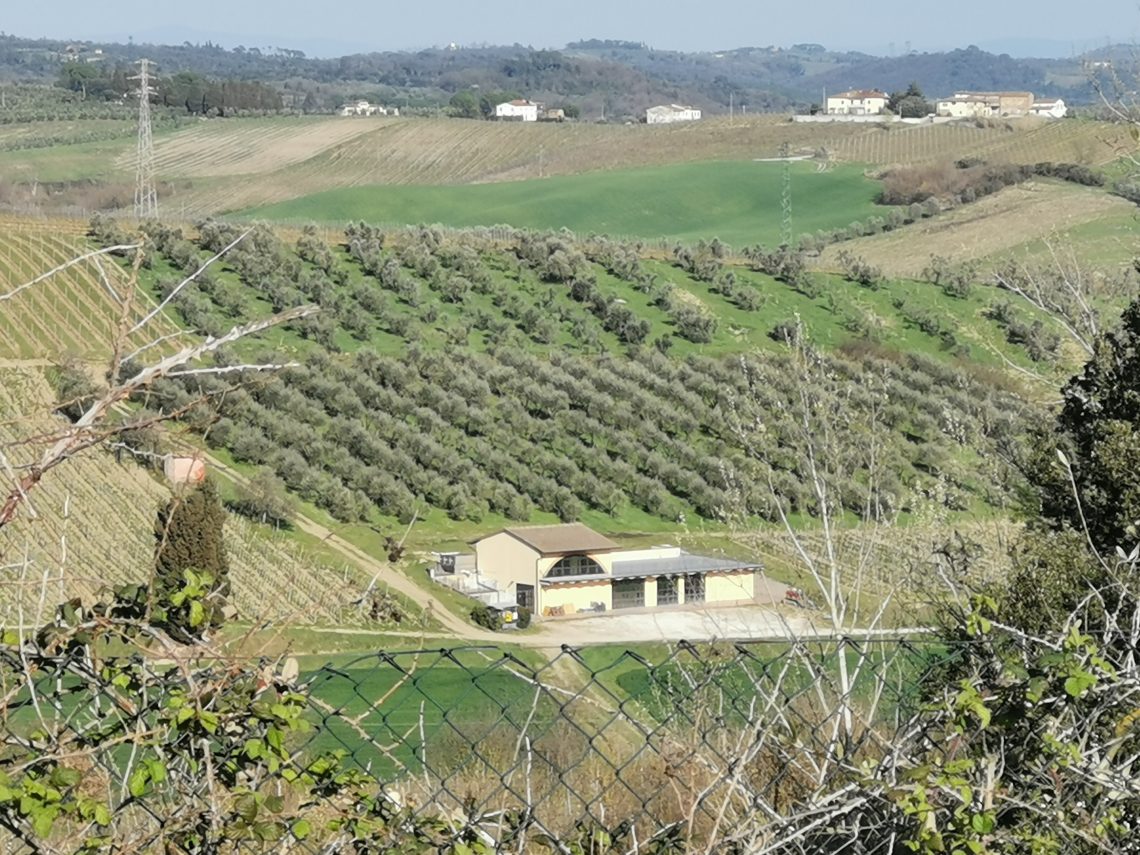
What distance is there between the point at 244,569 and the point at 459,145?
55841mm

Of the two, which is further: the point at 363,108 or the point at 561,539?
the point at 363,108

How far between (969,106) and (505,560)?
71.8 meters

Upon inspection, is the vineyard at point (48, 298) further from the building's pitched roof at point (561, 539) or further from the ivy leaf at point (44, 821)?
the ivy leaf at point (44, 821)

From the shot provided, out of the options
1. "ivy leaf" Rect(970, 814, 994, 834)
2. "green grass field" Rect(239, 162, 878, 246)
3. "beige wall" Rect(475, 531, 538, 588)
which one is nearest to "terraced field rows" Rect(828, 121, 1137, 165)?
"green grass field" Rect(239, 162, 878, 246)

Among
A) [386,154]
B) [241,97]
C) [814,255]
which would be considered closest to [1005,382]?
[814,255]

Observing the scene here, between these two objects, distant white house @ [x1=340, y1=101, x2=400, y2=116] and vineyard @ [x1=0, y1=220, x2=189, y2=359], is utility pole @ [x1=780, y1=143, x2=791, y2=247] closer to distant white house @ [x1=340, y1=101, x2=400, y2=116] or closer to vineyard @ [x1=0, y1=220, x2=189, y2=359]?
vineyard @ [x1=0, y1=220, x2=189, y2=359]

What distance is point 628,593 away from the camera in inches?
1051

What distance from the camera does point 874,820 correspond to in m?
2.85

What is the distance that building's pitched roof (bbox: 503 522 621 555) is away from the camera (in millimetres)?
25922

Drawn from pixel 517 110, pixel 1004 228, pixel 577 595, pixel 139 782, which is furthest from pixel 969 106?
pixel 139 782

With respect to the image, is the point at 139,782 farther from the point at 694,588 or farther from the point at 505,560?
the point at 505,560

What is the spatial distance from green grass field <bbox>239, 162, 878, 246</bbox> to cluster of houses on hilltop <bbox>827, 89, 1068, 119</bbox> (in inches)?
640

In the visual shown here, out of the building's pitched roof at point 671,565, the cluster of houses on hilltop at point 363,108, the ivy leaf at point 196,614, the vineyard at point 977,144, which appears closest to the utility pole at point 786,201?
the vineyard at point 977,144

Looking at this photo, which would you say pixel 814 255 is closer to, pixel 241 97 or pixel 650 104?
pixel 241 97
